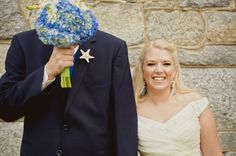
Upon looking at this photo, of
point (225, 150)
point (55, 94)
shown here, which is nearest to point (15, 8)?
point (55, 94)

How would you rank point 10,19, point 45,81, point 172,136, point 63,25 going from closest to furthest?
point 63,25 → point 45,81 → point 172,136 → point 10,19

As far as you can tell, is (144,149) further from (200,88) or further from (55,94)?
(200,88)

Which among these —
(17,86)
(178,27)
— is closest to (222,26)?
(178,27)

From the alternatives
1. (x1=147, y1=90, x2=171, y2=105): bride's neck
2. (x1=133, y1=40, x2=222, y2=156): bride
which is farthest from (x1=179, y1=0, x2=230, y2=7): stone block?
(x1=147, y1=90, x2=171, y2=105): bride's neck

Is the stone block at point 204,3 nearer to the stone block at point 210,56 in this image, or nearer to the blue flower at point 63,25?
the stone block at point 210,56

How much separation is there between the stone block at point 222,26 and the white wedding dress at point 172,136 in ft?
3.57

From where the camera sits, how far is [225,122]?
368 centimetres

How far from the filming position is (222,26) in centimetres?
369

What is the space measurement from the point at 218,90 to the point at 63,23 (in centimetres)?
204

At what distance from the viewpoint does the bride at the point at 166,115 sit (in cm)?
269

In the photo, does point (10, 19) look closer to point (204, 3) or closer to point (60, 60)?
point (204, 3)

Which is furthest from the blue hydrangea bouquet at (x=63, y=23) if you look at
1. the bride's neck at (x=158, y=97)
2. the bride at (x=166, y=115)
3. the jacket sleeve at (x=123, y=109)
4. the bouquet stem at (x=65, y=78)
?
the bride's neck at (x=158, y=97)

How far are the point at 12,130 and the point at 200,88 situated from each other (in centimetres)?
150

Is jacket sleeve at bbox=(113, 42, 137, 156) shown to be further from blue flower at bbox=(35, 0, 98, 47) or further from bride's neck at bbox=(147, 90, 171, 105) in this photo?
bride's neck at bbox=(147, 90, 171, 105)
